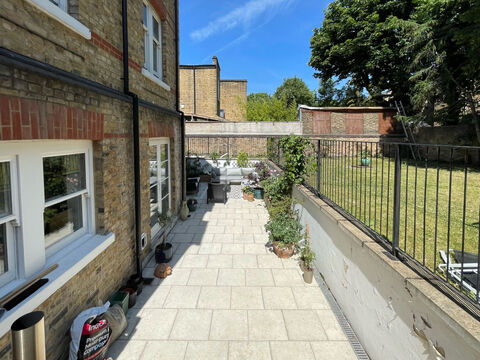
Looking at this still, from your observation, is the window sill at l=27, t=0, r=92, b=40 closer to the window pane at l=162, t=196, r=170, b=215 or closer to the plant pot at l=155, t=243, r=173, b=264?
the plant pot at l=155, t=243, r=173, b=264

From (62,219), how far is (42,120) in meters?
1.18

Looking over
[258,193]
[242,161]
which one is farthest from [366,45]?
[258,193]

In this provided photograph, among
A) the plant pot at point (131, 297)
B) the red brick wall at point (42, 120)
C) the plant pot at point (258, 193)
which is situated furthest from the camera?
the plant pot at point (258, 193)

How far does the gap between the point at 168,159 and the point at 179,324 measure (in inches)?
175

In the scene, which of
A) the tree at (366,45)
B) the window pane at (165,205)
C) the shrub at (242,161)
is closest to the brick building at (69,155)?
the window pane at (165,205)

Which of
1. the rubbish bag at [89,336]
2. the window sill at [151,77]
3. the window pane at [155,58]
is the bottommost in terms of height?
the rubbish bag at [89,336]

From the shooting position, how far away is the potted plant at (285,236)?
5375 mm

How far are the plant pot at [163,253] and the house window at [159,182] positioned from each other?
2.68ft

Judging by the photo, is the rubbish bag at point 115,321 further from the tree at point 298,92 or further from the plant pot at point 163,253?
the tree at point 298,92

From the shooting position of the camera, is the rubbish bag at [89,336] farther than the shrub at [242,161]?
No

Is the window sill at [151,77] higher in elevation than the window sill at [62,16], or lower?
higher

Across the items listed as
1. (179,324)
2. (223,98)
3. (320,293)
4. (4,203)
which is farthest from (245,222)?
(223,98)

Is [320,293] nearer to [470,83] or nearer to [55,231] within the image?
[55,231]

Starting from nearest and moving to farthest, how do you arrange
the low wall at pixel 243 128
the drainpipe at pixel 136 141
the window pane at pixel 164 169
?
the drainpipe at pixel 136 141
the window pane at pixel 164 169
the low wall at pixel 243 128
